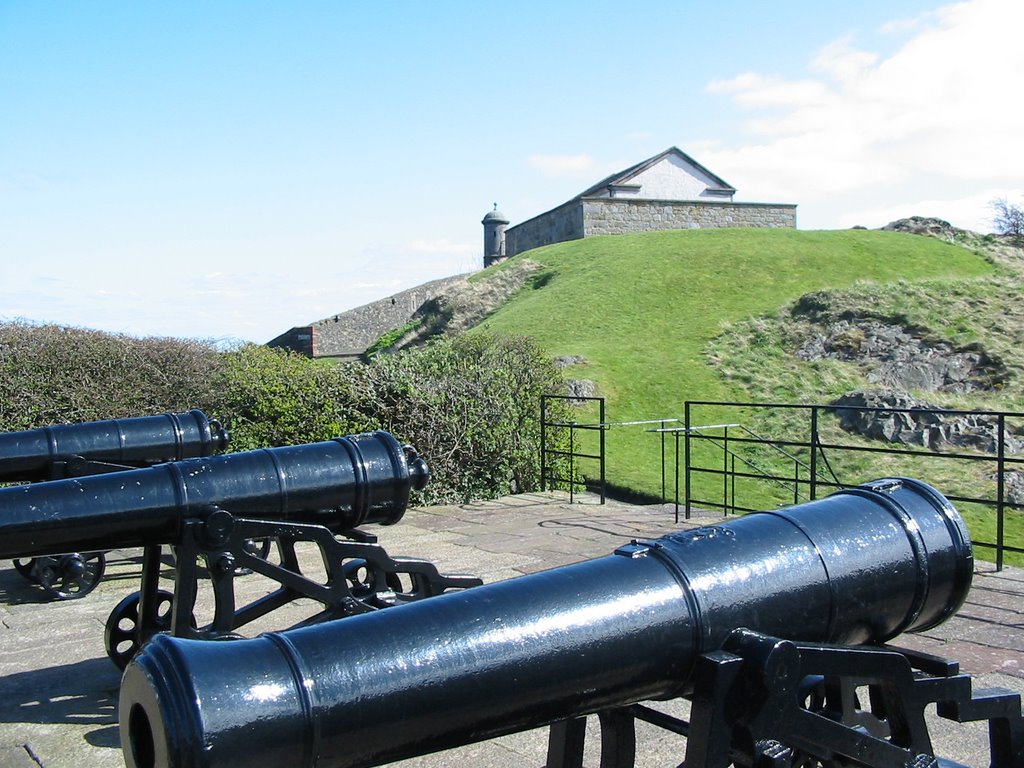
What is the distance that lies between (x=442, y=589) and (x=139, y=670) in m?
3.20

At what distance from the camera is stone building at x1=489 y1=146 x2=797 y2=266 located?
42250mm

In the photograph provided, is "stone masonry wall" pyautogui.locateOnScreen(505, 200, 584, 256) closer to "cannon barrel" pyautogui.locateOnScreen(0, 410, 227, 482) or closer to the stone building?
the stone building

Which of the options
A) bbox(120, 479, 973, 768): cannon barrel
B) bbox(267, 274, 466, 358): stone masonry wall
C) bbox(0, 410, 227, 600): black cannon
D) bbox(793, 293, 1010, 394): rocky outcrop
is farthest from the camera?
bbox(267, 274, 466, 358): stone masonry wall

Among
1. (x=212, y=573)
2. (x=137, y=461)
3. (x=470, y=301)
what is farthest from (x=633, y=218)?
(x=212, y=573)

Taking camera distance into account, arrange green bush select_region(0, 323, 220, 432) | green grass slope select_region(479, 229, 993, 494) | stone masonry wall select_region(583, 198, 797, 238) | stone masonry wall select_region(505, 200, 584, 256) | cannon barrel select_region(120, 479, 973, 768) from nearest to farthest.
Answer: cannon barrel select_region(120, 479, 973, 768) < green bush select_region(0, 323, 220, 432) < green grass slope select_region(479, 229, 993, 494) < stone masonry wall select_region(583, 198, 797, 238) < stone masonry wall select_region(505, 200, 584, 256)

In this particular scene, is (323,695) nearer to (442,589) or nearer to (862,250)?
(442,589)

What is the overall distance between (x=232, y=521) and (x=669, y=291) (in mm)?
25645

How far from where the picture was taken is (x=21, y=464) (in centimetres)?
713

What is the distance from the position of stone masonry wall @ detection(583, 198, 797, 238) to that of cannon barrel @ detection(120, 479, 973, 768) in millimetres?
39416

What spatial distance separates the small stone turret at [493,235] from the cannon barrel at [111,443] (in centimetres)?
4667

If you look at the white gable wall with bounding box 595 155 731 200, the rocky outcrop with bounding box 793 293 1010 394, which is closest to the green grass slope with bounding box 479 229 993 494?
the rocky outcrop with bounding box 793 293 1010 394

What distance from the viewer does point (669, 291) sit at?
2931 centimetres

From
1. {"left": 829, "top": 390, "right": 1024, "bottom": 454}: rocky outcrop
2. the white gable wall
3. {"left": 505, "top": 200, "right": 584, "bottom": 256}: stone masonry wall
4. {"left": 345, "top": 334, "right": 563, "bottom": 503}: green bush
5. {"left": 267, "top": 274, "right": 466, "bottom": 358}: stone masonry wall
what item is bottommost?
{"left": 829, "top": 390, "right": 1024, "bottom": 454}: rocky outcrop

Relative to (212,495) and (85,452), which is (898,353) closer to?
(85,452)
